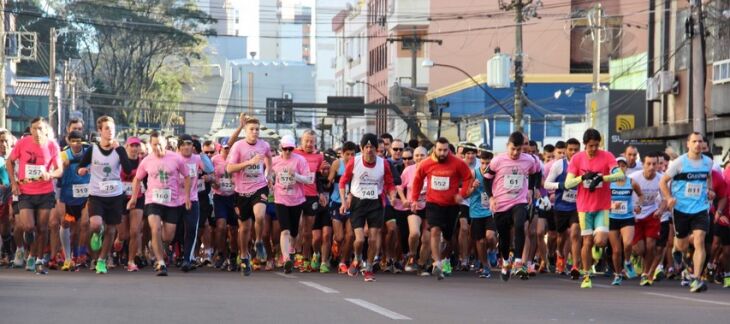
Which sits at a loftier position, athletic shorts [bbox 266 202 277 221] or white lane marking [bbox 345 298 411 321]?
athletic shorts [bbox 266 202 277 221]

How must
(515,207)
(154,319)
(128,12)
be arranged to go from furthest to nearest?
1. (128,12)
2. (515,207)
3. (154,319)

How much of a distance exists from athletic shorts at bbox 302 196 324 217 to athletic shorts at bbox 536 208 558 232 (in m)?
3.48

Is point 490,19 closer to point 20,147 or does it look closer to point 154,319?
point 20,147

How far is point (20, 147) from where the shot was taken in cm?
1944

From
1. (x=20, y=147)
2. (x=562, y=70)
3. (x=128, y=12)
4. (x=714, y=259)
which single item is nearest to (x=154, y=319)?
(x=20, y=147)

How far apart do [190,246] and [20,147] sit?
101 inches

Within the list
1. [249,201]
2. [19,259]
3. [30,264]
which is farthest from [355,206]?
[19,259]

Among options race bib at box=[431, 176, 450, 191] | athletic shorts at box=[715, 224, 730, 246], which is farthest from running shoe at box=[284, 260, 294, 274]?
athletic shorts at box=[715, 224, 730, 246]

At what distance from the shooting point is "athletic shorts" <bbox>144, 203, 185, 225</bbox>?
770 inches

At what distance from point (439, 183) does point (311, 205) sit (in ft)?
7.18

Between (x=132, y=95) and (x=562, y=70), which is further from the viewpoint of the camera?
(x=132, y=95)

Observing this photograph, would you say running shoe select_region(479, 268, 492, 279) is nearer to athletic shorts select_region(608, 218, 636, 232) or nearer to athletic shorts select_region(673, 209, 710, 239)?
athletic shorts select_region(608, 218, 636, 232)

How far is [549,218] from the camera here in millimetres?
22656

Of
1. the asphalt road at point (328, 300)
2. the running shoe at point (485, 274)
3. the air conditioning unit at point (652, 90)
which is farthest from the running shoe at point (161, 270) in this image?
the air conditioning unit at point (652, 90)
